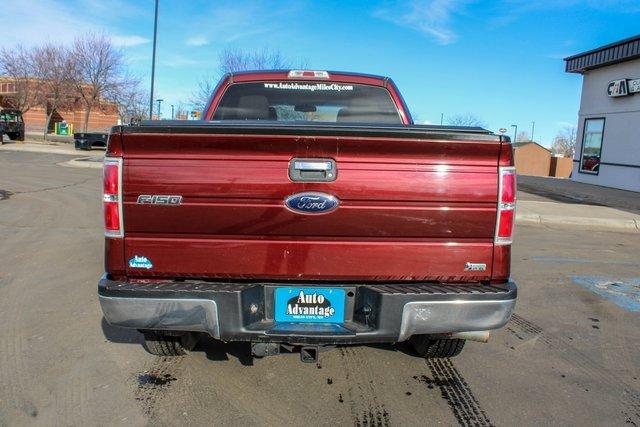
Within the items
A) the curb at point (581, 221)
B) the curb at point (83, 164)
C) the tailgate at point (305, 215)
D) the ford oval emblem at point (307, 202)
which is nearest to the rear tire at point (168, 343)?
the tailgate at point (305, 215)

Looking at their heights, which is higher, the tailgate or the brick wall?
the brick wall

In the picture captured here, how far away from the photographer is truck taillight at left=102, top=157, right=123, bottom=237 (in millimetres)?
2740

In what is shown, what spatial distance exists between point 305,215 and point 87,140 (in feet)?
94.8

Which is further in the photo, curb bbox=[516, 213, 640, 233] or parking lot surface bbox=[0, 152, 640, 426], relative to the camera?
curb bbox=[516, 213, 640, 233]

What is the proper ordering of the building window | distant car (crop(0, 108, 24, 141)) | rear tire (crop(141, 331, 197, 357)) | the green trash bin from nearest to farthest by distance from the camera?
rear tire (crop(141, 331, 197, 357))
the building window
distant car (crop(0, 108, 24, 141))
the green trash bin

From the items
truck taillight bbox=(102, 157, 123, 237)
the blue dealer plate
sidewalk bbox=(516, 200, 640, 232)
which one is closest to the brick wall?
sidewalk bbox=(516, 200, 640, 232)

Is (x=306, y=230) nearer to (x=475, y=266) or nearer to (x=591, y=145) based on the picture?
(x=475, y=266)

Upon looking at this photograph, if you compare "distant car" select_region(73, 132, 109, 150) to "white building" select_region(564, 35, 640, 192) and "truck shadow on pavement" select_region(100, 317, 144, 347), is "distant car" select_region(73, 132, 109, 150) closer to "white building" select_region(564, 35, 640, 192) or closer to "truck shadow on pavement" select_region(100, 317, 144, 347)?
"white building" select_region(564, 35, 640, 192)

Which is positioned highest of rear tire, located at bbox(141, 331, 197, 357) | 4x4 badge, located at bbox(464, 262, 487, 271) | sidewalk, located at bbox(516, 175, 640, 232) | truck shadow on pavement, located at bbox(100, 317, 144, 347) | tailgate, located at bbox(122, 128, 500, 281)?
tailgate, located at bbox(122, 128, 500, 281)

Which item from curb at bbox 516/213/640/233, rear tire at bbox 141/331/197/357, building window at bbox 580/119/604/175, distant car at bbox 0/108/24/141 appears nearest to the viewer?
rear tire at bbox 141/331/197/357

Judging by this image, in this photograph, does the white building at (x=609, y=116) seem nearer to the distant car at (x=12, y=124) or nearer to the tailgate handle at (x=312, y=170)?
the tailgate handle at (x=312, y=170)

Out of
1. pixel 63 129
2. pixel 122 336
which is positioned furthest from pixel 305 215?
pixel 63 129

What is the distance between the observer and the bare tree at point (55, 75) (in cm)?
3591

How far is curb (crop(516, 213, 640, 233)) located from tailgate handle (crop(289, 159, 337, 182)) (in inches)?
352
